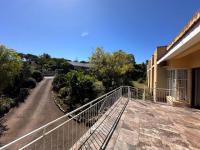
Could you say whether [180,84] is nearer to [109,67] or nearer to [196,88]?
[196,88]

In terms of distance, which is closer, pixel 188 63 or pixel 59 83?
pixel 188 63

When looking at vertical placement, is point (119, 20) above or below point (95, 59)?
above

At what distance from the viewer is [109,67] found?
2734cm

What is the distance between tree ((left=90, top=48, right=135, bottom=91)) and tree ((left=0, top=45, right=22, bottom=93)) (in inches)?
473

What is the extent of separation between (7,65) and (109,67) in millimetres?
14323

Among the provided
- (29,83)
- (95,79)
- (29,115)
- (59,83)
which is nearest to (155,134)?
(29,115)

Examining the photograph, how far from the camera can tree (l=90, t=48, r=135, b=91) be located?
26.9 metres

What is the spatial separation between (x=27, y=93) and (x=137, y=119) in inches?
756

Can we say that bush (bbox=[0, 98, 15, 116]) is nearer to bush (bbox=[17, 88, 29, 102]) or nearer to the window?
bush (bbox=[17, 88, 29, 102])

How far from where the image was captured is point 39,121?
47.7 ft

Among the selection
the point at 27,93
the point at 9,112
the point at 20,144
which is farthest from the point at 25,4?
the point at 27,93

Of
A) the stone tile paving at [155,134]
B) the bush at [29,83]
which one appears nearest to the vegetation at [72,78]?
the bush at [29,83]

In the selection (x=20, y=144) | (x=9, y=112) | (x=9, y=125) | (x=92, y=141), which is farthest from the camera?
(x=9, y=112)

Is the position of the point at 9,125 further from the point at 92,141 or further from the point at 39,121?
the point at 92,141
